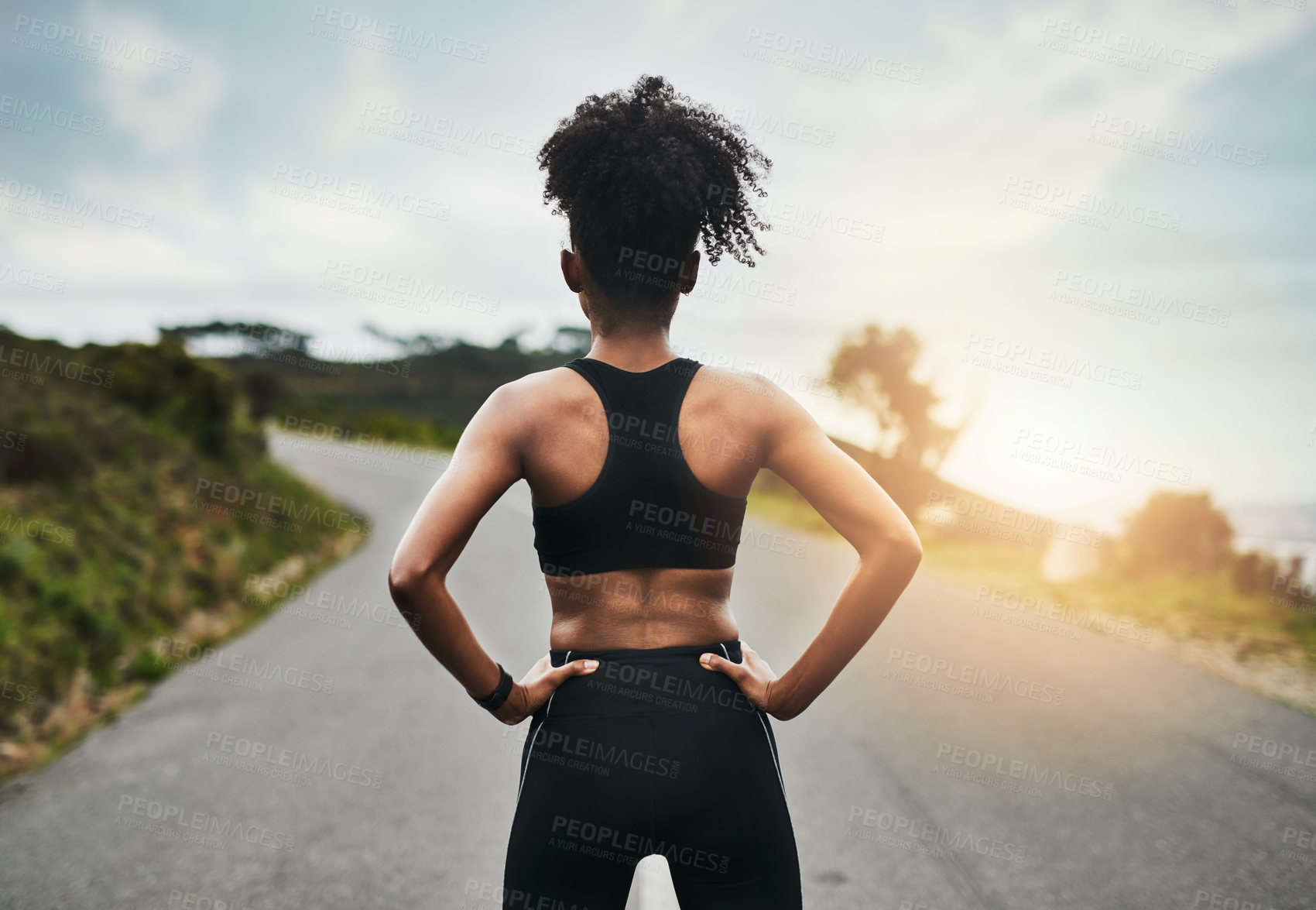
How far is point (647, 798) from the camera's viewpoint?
4.79 feet

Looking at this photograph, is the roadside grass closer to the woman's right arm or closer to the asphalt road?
the asphalt road

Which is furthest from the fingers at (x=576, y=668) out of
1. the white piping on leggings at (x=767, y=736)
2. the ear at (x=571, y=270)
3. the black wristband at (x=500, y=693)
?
the ear at (x=571, y=270)

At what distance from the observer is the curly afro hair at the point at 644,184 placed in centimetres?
154

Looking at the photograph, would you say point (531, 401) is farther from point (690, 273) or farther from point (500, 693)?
point (500, 693)

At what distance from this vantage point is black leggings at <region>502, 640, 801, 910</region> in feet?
4.76

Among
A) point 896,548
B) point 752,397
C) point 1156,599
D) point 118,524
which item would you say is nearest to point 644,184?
point 752,397

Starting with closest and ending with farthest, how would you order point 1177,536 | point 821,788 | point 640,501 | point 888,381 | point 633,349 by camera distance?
point 640,501
point 633,349
point 821,788
point 1177,536
point 888,381

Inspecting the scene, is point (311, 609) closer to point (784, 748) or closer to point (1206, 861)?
point (784, 748)

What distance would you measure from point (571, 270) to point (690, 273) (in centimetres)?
24

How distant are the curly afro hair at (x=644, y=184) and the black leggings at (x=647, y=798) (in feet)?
2.38

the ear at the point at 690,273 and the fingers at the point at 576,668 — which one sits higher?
the ear at the point at 690,273

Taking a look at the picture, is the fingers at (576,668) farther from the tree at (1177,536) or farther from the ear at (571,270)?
the tree at (1177,536)

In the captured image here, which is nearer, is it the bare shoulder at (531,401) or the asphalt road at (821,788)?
the bare shoulder at (531,401)

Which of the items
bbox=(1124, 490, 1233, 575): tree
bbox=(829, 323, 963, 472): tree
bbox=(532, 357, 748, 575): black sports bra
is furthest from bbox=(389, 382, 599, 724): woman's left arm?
bbox=(829, 323, 963, 472): tree
